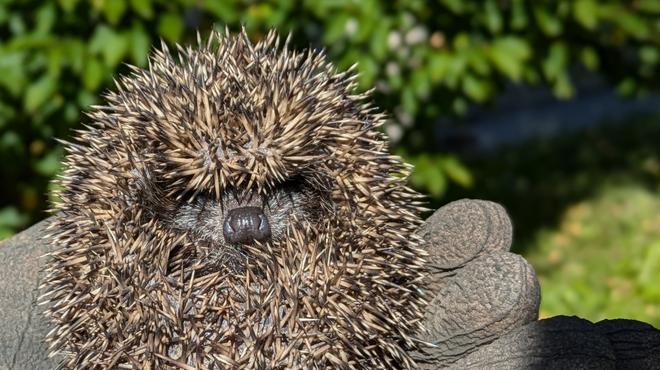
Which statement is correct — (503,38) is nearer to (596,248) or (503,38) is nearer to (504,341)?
(596,248)

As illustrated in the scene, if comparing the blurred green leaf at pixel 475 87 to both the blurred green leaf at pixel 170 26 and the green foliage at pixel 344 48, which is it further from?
the blurred green leaf at pixel 170 26

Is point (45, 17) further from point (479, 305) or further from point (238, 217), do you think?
point (479, 305)

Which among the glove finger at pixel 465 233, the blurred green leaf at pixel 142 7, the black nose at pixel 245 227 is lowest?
the glove finger at pixel 465 233

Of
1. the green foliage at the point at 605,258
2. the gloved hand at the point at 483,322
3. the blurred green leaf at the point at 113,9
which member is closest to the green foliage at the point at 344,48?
the blurred green leaf at the point at 113,9

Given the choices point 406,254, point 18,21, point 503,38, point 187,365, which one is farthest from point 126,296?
point 503,38

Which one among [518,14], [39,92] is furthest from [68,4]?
[518,14]

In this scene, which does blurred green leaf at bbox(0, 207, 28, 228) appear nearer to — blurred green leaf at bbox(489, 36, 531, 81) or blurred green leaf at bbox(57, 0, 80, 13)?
blurred green leaf at bbox(57, 0, 80, 13)

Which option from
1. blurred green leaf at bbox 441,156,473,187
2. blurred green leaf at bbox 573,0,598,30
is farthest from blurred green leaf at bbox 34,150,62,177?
blurred green leaf at bbox 573,0,598,30
